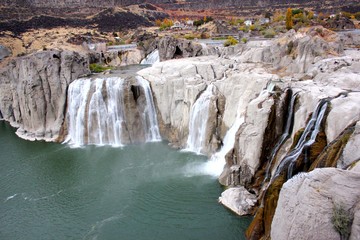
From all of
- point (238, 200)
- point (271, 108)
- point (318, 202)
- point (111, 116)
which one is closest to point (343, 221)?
point (318, 202)

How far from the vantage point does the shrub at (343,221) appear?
10781 millimetres

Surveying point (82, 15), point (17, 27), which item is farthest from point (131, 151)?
point (82, 15)

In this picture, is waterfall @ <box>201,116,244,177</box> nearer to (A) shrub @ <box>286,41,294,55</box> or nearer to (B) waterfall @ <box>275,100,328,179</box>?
(B) waterfall @ <box>275,100,328,179</box>

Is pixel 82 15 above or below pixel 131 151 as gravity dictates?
above

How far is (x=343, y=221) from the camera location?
10797 mm

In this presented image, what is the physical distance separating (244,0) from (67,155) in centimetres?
12567

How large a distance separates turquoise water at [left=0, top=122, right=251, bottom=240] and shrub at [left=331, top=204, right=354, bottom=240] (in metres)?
8.92

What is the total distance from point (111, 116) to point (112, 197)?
12433 mm

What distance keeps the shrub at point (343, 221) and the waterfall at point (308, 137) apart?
734 centimetres

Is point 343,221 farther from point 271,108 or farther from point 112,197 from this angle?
point 112,197

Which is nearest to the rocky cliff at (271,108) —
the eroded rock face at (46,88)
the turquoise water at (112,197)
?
the turquoise water at (112,197)

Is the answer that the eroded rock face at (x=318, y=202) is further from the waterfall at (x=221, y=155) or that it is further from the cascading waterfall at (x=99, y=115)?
the cascading waterfall at (x=99, y=115)

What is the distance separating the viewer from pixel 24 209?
23.6 meters

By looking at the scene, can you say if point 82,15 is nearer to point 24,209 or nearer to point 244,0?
point 244,0
